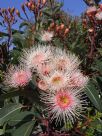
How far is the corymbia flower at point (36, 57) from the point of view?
9.50 feet

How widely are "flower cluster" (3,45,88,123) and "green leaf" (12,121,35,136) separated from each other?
0.55 ft

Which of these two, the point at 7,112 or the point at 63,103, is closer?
the point at 63,103

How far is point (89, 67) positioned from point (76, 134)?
0.88 m

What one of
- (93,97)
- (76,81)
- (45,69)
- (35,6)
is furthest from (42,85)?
(35,6)

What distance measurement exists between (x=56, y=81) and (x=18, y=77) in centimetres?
28

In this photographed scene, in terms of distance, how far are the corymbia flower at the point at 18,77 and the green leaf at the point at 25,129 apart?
267mm

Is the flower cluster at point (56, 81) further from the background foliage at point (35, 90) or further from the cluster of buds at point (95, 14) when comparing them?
the cluster of buds at point (95, 14)

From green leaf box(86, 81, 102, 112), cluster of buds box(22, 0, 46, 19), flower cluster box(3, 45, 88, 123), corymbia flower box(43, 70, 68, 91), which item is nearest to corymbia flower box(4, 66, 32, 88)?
flower cluster box(3, 45, 88, 123)

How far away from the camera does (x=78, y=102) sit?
2.69 meters

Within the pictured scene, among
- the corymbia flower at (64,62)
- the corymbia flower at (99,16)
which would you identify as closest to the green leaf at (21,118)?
the corymbia flower at (64,62)

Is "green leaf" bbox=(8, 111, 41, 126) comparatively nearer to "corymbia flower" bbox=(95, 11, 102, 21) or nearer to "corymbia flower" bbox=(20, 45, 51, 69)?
"corymbia flower" bbox=(20, 45, 51, 69)

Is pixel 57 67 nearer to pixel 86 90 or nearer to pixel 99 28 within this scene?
pixel 86 90

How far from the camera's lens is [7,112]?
9.88ft

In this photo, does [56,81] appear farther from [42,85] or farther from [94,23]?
[94,23]
